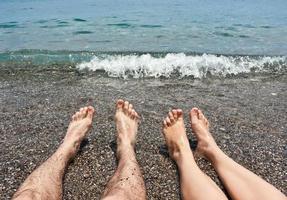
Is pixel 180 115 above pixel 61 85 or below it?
above

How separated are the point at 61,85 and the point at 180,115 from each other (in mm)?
3039

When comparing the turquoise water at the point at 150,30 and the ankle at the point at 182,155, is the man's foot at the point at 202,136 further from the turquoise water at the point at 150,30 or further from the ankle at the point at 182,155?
the turquoise water at the point at 150,30

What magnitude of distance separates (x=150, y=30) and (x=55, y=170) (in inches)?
434

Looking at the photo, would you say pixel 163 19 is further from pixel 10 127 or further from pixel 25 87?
pixel 10 127

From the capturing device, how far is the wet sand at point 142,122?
348 centimetres

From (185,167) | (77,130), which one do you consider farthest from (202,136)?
(77,130)

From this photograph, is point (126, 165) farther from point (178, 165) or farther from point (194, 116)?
point (194, 116)

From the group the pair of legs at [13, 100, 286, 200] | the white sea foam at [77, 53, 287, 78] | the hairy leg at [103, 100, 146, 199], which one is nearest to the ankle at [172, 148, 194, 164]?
the pair of legs at [13, 100, 286, 200]

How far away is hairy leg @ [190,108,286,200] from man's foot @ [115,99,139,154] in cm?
70

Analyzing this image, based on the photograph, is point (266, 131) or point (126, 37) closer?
point (266, 131)

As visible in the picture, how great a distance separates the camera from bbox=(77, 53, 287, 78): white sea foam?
7.75 m

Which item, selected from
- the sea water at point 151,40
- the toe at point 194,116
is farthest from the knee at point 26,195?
the sea water at point 151,40

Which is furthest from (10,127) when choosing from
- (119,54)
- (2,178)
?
(119,54)

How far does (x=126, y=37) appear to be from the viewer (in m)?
12.5
